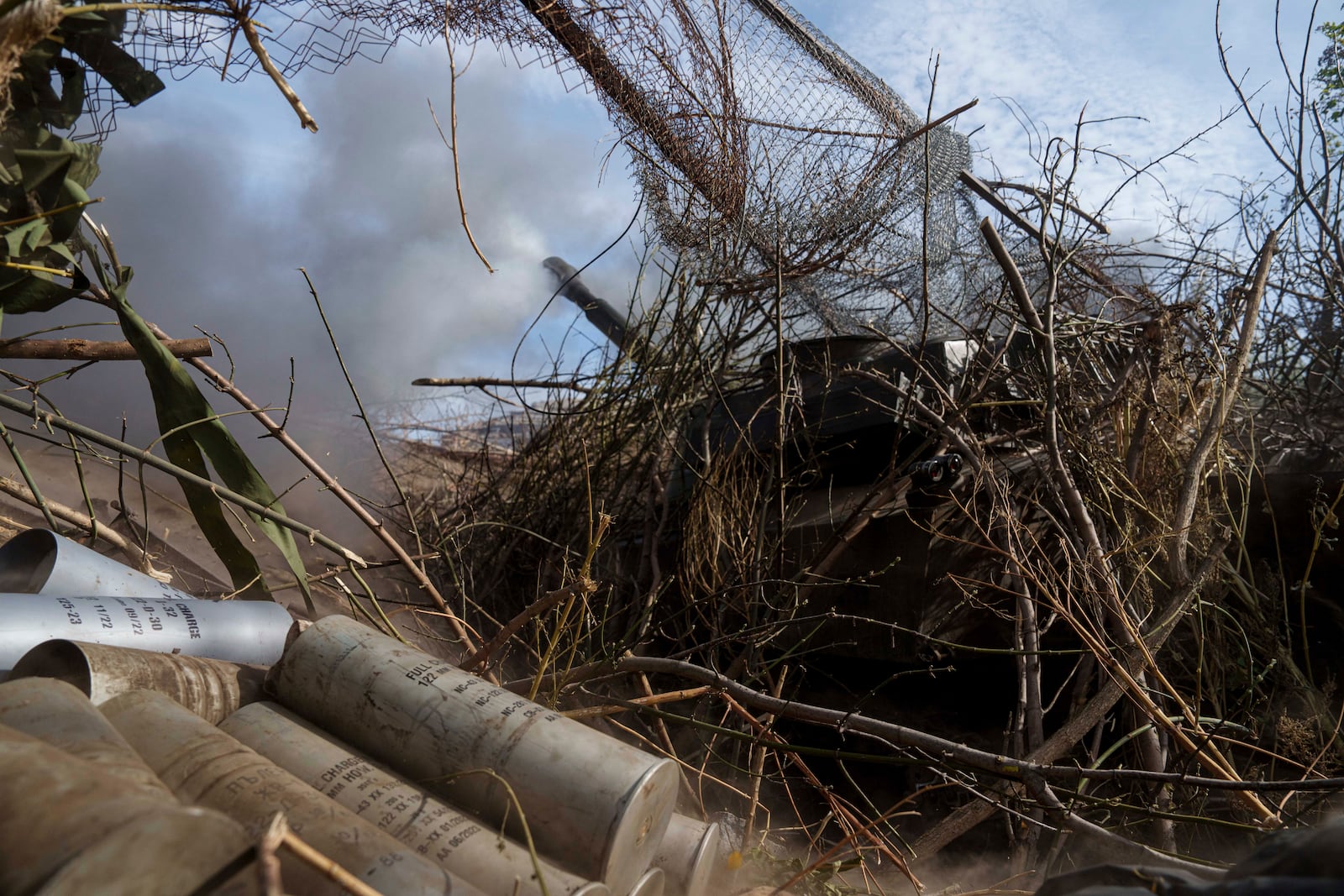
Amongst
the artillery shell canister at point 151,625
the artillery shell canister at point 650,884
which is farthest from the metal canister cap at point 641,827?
the artillery shell canister at point 151,625

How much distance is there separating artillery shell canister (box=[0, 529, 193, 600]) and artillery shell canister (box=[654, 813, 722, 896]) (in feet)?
4.06

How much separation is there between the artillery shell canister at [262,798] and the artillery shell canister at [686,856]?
1.73 feet

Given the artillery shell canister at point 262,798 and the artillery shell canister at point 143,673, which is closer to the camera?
the artillery shell canister at point 262,798

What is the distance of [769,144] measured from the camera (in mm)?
3613

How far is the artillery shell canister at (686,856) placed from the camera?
162cm

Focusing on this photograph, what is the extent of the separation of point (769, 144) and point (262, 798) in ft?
10.3

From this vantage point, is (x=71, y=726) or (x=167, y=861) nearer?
(x=167, y=861)

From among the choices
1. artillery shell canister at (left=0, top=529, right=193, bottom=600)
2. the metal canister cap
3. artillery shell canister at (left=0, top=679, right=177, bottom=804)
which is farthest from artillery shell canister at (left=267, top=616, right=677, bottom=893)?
artillery shell canister at (left=0, top=529, right=193, bottom=600)

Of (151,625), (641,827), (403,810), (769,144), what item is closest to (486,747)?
(403,810)

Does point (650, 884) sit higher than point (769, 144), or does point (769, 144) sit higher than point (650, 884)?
point (769, 144)

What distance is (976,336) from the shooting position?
348cm

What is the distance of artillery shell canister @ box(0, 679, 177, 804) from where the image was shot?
1.04m

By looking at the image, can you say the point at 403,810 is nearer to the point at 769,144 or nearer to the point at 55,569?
the point at 55,569

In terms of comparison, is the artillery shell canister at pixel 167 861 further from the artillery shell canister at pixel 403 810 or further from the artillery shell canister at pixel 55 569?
the artillery shell canister at pixel 55 569
